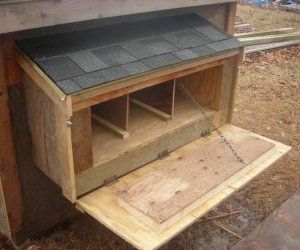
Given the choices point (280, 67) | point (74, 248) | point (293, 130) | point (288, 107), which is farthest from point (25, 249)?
point (280, 67)

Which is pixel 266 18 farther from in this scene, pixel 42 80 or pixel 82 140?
pixel 42 80

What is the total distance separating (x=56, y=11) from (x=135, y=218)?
1419 millimetres

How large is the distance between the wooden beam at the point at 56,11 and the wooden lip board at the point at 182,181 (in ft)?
3.97

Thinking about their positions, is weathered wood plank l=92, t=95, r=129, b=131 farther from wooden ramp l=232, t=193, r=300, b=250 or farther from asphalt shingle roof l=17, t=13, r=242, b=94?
wooden ramp l=232, t=193, r=300, b=250

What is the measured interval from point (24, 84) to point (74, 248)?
1.62 m

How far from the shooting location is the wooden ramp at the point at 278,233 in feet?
9.33

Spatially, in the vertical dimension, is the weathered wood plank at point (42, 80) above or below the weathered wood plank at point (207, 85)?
above

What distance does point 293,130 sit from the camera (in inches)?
237

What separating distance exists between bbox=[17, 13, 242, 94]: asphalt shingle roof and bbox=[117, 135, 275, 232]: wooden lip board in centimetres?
81

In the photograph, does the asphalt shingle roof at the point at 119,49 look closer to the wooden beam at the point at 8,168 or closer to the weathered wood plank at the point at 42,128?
the weathered wood plank at the point at 42,128

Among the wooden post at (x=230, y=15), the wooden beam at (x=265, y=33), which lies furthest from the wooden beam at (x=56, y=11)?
the wooden beam at (x=265, y=33)

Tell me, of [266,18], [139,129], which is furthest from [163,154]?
[266,18]

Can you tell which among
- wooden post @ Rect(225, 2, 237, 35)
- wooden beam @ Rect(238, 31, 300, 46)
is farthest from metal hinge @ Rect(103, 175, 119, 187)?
wooden beam @ Rect(238, 31, 300, 46)

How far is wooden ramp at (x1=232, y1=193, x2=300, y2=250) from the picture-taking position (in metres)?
2.84
